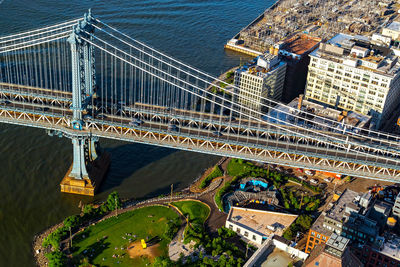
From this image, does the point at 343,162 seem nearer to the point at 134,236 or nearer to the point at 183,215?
the point at 183,215

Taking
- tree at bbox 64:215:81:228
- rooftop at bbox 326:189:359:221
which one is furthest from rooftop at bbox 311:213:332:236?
tree at bbox 64:215:81:228

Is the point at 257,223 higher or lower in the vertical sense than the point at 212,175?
lower

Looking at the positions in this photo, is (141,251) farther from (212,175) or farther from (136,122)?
(212,175)

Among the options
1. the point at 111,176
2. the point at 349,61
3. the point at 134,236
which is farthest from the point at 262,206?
the point at 349,61

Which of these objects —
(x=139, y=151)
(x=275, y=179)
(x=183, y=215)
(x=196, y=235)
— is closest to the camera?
(x=196, y=235)

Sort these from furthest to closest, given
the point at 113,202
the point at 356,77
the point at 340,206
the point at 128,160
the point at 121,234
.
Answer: the point at 356,77, the point at 128,160, the point at 113,202, the point at 121,234, the point at 340,206

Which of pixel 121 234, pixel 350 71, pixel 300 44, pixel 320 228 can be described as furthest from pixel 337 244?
pixel 300 44

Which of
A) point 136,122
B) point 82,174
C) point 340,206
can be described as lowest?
point 82,174
